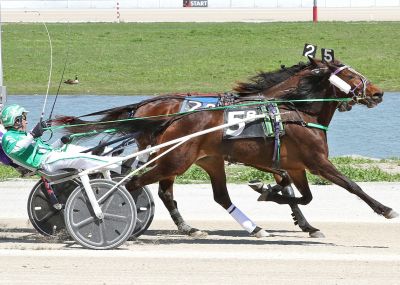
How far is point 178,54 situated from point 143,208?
19747 mm

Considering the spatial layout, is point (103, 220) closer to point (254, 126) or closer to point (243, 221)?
point (243, 221)

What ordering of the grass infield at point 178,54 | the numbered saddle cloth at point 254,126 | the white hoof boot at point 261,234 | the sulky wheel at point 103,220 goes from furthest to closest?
the grass infield at point 178,54, the white hoof boot at point 261,234, the numbered saddle cloth at point 254,126, the sulky wheel at point 103,220

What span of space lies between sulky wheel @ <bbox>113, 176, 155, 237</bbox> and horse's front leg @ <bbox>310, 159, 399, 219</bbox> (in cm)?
148

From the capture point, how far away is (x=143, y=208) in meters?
9.55

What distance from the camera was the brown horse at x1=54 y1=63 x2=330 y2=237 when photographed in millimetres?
9844

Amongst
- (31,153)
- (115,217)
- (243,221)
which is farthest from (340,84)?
(31,153)

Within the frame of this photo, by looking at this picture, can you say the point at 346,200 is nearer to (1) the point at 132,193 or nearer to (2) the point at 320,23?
(1) the point at 132,193

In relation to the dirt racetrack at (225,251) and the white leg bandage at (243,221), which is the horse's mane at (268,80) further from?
the dirt racetrack at (225,251)

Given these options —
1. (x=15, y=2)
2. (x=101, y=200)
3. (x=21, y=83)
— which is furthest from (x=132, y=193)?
(x=15, y=2)

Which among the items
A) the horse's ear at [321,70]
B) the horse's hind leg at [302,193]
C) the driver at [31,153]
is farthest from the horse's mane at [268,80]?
the driver at [31,153]

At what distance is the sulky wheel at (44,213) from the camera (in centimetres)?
967

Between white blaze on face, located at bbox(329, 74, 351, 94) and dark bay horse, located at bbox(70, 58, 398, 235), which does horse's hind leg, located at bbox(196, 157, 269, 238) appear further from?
white blaze on face, located at bbox(329, 74, 351, 94)

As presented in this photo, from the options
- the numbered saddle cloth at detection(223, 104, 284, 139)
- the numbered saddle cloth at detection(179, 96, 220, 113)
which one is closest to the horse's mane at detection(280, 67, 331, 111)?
the numbered saddle cloth at detection(223, 104, 284, 139)

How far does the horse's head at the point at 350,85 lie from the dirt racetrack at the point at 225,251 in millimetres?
1256
